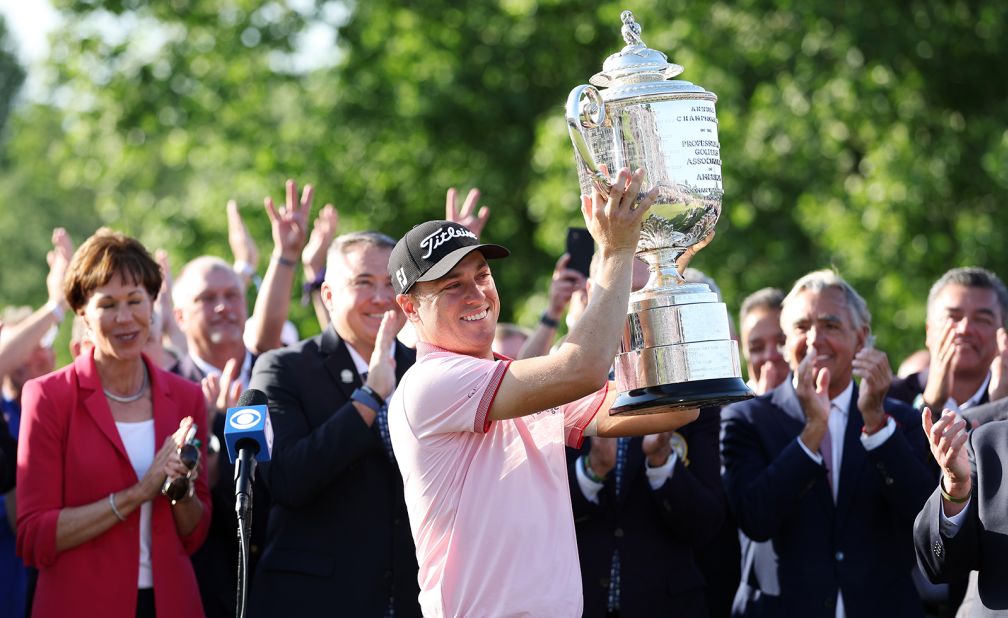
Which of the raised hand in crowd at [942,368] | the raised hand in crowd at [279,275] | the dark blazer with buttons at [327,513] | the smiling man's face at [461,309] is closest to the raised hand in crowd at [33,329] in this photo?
the raised hand in crowd at [279,275]

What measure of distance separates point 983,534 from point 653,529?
165 centimetres

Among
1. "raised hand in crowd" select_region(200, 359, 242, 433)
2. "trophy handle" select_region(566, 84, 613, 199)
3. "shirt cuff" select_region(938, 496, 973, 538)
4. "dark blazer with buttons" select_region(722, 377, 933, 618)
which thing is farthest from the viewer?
"raised hand in crowd" select_region(200, 359, 242, 433)

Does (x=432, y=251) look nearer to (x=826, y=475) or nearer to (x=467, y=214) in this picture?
(x=826, y=475)

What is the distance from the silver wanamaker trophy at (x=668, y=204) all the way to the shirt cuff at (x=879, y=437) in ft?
6.52

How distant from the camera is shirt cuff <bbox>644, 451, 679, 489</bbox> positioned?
6.15m

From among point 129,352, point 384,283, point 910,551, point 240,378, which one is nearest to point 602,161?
point 384,283

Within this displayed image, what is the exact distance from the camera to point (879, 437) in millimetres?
6207

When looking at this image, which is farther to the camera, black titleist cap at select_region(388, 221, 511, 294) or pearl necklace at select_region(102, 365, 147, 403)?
pearl necklace at select_region(102, 365, 147, 403)

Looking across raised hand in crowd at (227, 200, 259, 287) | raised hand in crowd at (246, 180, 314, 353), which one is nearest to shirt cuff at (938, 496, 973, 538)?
raised hand in crowd at (246, 180, 314, 353)

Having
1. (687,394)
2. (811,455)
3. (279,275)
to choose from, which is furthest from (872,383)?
(279,275)

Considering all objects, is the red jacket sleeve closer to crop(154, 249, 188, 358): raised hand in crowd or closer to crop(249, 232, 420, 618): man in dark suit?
crop(249, 232, 420, 618): man in dark suit

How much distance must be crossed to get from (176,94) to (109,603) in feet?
46.2

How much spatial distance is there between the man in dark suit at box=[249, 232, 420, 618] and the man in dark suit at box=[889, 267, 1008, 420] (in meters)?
2.99

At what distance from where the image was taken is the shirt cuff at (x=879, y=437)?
6199 millimetres
